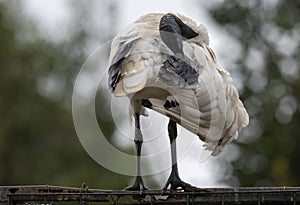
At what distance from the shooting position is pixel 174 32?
5.67 meters

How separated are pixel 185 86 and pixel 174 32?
329 mm

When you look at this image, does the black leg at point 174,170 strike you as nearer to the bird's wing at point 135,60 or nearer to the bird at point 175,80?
the bird at point 175,80

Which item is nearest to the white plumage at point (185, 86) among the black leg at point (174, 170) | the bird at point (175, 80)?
the bird at point (175, 80)

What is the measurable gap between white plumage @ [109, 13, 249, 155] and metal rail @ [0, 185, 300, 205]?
0.67m

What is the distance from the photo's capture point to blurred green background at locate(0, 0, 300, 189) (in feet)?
51.4

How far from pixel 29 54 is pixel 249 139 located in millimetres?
8586

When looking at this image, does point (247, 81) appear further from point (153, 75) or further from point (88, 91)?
point (153, 75)

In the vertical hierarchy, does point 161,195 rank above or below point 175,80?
below

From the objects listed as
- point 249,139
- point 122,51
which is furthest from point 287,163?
point 122,51

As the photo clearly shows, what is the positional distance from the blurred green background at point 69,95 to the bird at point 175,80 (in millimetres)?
8726

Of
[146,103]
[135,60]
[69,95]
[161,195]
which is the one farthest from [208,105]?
[69,95]

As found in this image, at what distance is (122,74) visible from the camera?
542cm

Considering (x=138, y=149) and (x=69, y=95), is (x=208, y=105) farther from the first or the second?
(x=69, y=95)

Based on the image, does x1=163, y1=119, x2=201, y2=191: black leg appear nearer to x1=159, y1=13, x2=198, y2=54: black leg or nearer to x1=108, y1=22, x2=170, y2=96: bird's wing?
x1=159, y1=13, x2=198, y2=54: black leg
